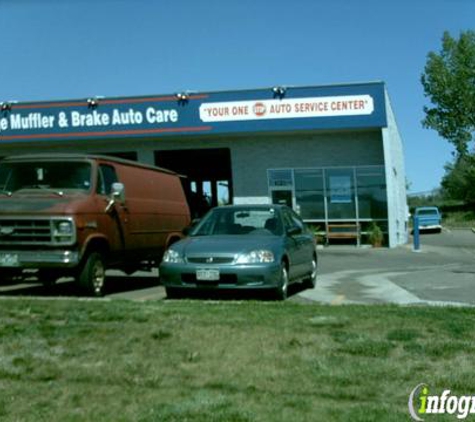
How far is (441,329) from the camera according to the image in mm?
6852

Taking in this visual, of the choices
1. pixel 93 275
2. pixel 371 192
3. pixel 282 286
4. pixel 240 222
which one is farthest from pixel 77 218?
pixel 371 192

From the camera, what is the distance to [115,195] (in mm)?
11789

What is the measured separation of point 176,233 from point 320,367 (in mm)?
9431

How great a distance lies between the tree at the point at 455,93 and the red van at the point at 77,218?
4519 centimetres

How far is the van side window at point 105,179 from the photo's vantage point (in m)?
11.8

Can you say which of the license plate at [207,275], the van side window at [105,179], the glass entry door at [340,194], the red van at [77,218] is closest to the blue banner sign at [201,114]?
the glass entry door at [340,194]

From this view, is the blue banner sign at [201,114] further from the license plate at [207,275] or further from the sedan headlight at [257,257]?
the license plate at [207,275]

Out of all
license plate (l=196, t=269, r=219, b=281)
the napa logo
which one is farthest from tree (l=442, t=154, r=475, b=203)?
the napa logo

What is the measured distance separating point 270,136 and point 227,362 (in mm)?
22203

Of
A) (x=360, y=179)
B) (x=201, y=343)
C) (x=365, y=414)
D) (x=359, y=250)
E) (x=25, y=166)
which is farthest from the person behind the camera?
(x=360, y=179)

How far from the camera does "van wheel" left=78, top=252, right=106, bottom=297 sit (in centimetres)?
1096

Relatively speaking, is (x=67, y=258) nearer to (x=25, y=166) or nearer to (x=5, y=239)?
(x=5, y=239)

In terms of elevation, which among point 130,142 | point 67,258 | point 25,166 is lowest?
point 67,258

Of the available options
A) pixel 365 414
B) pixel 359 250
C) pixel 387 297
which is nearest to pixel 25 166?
pixel 387 297
